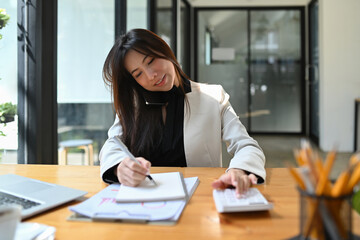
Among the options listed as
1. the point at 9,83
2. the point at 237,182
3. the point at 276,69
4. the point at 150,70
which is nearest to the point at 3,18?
the point at 9,83

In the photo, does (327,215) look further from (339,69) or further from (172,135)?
(339,69)

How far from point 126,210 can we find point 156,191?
0.44 feet

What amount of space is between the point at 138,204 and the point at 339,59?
503 cm

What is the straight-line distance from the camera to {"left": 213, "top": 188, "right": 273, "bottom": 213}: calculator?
77 cm

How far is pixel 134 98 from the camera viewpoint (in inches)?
61.2

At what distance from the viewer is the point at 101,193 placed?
0.93m

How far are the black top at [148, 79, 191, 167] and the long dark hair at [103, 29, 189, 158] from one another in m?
0.03

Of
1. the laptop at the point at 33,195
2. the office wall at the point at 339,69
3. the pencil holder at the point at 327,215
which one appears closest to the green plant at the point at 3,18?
the laptop at the point at 33,195

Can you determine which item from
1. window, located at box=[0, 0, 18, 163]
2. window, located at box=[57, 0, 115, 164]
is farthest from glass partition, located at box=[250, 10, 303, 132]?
window, located at box=[0, 0, 18, 163]

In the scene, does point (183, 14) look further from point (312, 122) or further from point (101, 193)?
point (101, 193)

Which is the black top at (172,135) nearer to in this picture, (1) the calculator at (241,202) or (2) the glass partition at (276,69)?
(1) the calculator at (241,202)

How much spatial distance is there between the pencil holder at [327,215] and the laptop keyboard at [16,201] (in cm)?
64

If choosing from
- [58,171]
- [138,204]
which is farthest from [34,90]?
[138,204]

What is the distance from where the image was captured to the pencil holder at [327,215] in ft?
1.51
